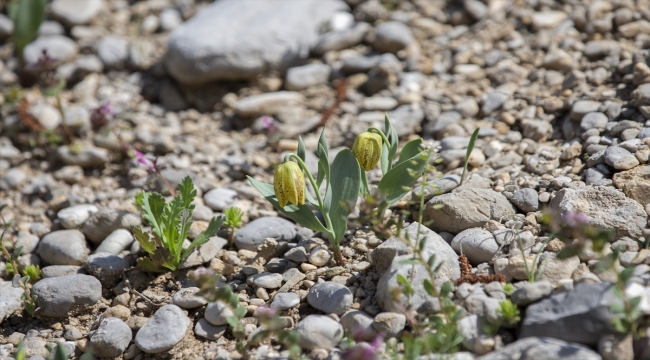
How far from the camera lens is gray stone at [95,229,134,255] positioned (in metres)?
3.24

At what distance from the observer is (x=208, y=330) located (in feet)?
8.71

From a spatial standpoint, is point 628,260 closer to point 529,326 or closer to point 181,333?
point 529,326

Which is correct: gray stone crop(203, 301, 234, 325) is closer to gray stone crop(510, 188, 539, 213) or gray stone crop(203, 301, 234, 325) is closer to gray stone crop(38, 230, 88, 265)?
gray stone crop(38, 230, 88, 265)

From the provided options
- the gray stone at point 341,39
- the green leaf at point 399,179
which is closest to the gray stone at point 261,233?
the green leaf at point 399,179

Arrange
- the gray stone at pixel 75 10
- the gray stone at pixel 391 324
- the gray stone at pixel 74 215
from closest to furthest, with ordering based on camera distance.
Answer: 1. the gray stone at pixel 391 324
2. the gray stone at pixel 74 215
3. the gray stone at pixel 75 10

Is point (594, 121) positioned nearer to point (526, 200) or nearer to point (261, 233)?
point (526, 200)

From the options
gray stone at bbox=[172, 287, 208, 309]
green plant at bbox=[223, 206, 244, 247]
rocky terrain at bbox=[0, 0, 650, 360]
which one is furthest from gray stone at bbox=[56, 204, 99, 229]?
gray stone at bbox=[172, 287, 208, 309]

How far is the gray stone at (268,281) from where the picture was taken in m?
2.83

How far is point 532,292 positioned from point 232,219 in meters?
1.56

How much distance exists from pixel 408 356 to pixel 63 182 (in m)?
2.84

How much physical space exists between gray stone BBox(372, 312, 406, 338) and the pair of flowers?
0.62m

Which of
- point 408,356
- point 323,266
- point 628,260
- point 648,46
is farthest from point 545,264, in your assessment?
point 648,46

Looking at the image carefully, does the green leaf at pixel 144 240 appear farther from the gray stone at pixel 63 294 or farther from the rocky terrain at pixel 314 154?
the gray stone at pixel 63 294

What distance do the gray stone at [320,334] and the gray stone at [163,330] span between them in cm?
56
